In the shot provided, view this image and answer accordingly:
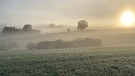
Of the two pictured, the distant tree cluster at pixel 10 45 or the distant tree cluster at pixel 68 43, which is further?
the distant tree cluster at pixel 10 45

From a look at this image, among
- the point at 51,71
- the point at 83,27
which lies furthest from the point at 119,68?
the point at 83,27

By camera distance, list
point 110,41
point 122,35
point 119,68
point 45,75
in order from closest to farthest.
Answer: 1. point 45,75
2. point 119,68
3. point 110,41
4. point 122,35

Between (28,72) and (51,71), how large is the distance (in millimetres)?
2241

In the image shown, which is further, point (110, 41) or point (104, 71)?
point (110, 41)

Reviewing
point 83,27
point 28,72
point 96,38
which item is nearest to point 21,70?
point 28,72

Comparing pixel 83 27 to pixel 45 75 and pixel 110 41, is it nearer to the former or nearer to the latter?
pixel 110 41

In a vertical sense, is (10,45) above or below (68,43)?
below

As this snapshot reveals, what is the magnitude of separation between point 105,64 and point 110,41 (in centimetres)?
6340

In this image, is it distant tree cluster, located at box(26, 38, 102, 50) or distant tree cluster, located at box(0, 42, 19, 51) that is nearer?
distant tree cluster, located at box(26, 38, 102, 50)

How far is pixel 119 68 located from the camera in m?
23.5

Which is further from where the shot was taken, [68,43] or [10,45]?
[10,45]

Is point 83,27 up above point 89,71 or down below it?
above

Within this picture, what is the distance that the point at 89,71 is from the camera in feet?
74.2

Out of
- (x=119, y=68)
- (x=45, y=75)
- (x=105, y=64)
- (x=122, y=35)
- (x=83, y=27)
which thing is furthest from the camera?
(x=83, y=27)
